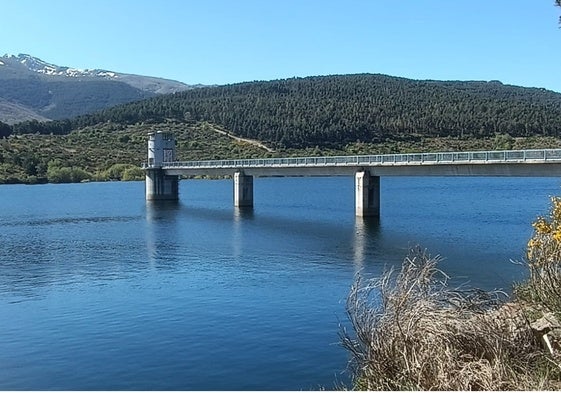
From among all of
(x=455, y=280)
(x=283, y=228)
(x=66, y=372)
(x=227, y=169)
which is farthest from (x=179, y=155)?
(x=66, y=372)

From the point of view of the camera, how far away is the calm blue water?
750 inches

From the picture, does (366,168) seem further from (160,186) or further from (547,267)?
(547,267)

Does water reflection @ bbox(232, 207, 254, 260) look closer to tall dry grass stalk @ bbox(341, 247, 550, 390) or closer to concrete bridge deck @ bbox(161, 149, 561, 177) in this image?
concrete bridge deck @ bbox(161, 149, 561, 177)

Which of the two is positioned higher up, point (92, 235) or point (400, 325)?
point (400, 325)

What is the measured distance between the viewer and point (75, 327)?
24141 millimetres

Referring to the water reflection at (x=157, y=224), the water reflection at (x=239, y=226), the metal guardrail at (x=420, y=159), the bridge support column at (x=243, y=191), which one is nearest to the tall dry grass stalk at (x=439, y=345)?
the water reflection at (x=157, y=224)

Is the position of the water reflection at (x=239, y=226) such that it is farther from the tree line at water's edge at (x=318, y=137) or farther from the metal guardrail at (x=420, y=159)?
the tree line at water's edge at (x=318, y=137)

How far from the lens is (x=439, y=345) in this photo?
1073 centimetres

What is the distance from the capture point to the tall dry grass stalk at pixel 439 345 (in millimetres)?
10164

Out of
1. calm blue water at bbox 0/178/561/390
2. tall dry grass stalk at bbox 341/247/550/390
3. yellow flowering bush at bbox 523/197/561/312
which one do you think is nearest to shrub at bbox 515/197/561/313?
yellow flowering bush at bbox 523/197/561/312

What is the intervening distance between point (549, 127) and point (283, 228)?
12303 cm

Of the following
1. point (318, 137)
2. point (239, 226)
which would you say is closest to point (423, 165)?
point (239, 226)

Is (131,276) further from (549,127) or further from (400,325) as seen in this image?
(549,127)

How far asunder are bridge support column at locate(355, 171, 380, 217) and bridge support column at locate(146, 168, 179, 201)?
44.1 m
